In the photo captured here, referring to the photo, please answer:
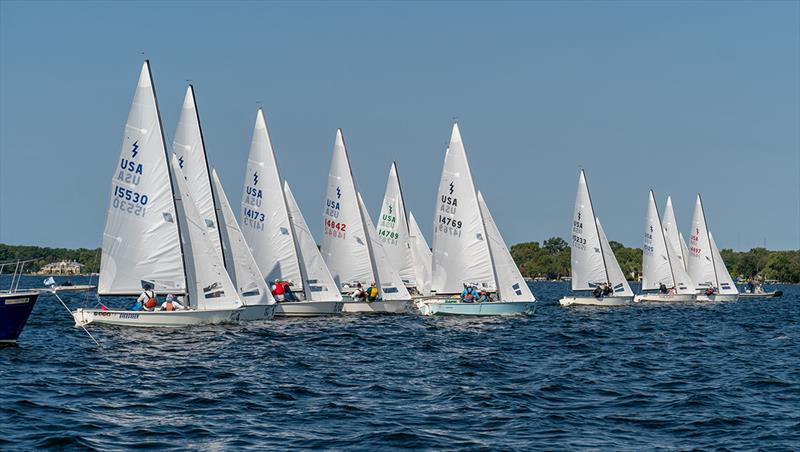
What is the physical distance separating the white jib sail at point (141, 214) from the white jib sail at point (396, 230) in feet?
82.5

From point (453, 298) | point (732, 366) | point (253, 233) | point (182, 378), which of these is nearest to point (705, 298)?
point (453, 298)

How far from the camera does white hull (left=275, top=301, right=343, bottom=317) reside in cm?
4519

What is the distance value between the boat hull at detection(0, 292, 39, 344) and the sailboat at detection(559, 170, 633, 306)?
4098 centimetres

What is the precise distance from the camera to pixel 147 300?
36406 millimetres

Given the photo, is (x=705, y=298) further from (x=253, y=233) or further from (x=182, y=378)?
(x=182, y=378)

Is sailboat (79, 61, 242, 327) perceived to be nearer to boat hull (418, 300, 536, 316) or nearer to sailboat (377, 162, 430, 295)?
boat hull (418, 300, 536, 316)

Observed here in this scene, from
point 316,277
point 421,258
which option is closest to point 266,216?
point 316,277

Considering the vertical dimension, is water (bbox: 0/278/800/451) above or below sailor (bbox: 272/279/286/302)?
below

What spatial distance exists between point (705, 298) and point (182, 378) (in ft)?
205

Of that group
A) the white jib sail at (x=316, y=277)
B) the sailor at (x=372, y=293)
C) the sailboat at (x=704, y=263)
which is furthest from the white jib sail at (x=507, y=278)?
the sailboat at (x=704, y=263)

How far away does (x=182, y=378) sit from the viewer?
2450 cm

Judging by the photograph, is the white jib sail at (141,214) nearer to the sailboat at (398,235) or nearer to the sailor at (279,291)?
the sailor at (279,291)

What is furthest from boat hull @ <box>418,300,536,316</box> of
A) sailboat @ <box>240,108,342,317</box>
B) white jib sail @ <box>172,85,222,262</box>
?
white jib sail @ <box>172,85,222,262</box>

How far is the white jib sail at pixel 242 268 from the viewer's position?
41844mm
